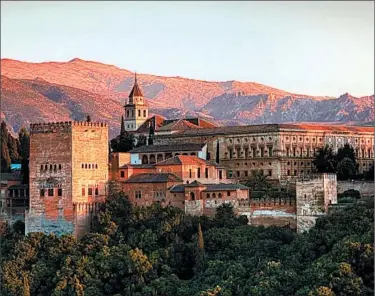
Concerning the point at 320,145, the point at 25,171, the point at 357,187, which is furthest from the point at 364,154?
the point at 25,171

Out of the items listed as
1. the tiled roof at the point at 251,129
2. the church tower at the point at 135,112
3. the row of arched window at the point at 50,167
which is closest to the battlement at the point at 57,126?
the row of arched window at the point at 50,167

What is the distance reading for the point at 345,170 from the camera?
46.3 meters

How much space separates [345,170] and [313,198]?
8.13 metres

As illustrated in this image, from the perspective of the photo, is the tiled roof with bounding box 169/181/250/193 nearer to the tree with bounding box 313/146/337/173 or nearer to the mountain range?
the tree with bounding box 313/146/337/173

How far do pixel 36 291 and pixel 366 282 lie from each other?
38.7 ft

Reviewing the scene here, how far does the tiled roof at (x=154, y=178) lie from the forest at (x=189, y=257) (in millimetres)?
903

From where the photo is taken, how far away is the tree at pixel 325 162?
47.4 m

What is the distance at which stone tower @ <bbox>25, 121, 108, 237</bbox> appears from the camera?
41.3 metres

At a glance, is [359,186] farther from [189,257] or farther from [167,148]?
[167,148]

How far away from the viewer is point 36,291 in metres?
38.6

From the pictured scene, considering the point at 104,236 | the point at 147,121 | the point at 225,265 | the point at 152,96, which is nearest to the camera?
the point at 225,265

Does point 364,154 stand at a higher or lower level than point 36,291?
higher

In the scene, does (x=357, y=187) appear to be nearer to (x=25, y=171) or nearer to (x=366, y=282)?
(x=366, y=282)

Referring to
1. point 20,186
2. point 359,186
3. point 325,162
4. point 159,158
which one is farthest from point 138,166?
point 359,186
